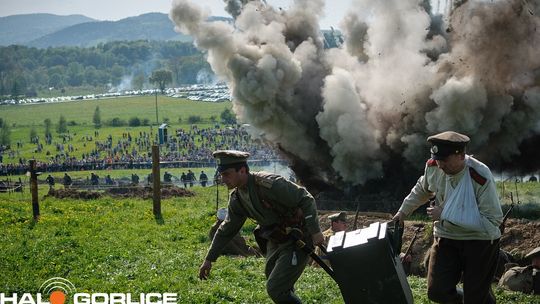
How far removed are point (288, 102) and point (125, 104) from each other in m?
108

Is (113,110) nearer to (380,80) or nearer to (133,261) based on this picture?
(380,80)

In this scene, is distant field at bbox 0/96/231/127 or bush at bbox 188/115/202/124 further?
distant field at bbox 0/96/231/127

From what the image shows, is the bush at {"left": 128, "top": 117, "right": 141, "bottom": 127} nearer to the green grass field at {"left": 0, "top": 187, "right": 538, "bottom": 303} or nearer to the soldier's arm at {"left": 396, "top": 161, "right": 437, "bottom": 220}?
the green grass field at {"left": 0, "top": 187, "right": 538, "bottom": 303}

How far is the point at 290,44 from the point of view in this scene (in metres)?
32.2

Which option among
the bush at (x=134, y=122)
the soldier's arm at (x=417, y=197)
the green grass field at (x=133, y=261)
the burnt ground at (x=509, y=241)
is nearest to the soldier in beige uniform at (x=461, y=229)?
the soldier's arm at (x=417, y=197)

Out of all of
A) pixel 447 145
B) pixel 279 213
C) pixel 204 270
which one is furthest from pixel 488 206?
pixel 204 270

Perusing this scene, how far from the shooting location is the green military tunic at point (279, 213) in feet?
23.1

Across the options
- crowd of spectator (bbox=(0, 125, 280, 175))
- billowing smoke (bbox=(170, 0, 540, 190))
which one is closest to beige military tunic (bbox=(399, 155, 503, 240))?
billowing smoke (bbox=(170, 0, 540, 190))

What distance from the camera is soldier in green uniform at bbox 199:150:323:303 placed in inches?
277

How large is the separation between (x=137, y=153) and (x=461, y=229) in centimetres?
5480

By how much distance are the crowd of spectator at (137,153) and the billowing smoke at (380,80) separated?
29.9ft

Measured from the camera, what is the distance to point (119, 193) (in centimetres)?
2878

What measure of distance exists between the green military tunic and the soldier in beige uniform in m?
1.23

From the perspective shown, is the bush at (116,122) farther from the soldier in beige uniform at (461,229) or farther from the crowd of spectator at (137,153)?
the soldier in beige uniform at (461,229)
